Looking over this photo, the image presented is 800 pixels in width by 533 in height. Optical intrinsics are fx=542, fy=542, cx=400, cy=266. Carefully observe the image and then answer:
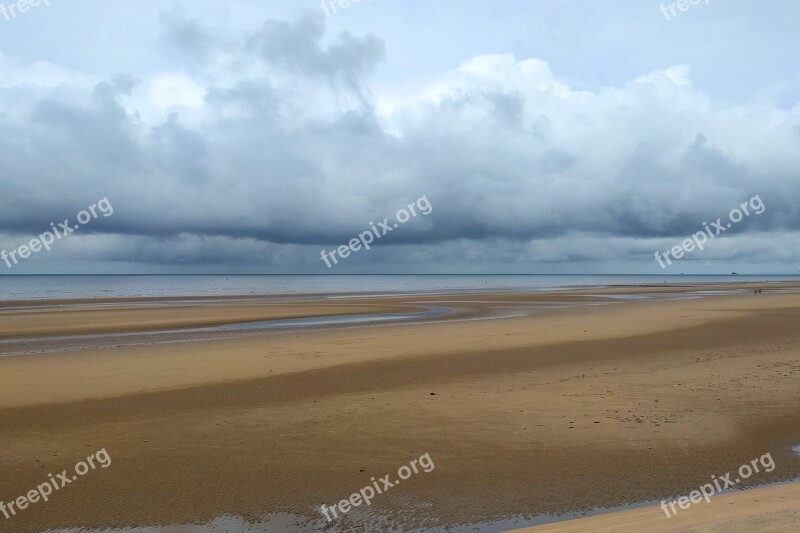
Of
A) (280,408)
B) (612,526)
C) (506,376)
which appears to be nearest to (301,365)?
(280,408)

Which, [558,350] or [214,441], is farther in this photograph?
[558,350]

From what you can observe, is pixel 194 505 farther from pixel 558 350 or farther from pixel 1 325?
pixel 1 325

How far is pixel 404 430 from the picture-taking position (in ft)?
33.6

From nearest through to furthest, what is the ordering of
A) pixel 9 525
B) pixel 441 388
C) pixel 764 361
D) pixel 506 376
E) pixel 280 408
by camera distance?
pixel 9 525, pixel 280 408, pixel 441 388, pixel 506 376, pixel 764 361

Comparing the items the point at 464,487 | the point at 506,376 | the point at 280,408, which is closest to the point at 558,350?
the point at 506,376

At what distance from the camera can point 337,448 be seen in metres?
Result: 9.42

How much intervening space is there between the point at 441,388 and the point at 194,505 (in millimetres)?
7419

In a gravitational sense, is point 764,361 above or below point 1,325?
below

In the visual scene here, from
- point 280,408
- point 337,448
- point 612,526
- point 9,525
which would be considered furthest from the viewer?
point 280,408

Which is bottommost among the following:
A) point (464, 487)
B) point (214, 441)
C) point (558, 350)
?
point (464, 487)

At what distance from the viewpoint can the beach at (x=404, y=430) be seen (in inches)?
287

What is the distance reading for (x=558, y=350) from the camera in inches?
765

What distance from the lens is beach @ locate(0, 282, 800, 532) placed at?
7.30 meters

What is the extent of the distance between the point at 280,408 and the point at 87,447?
3.80 meters
